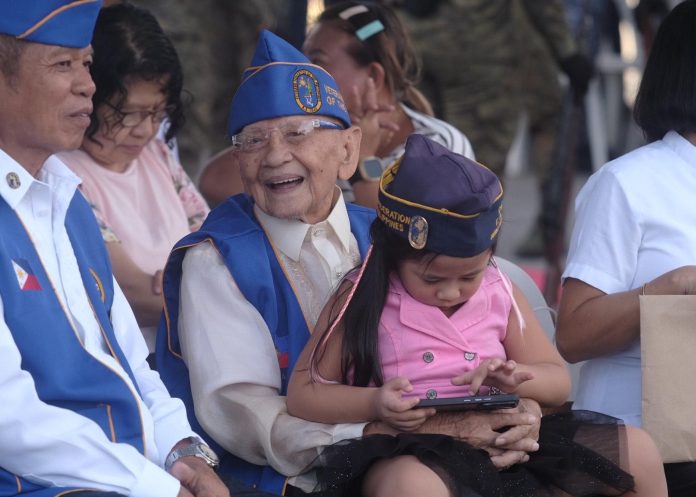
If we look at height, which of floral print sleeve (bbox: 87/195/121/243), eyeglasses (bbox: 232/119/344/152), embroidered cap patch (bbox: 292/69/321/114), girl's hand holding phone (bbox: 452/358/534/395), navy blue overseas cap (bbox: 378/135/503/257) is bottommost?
girl's hand holding phone (bbox: 452/358/534/395)

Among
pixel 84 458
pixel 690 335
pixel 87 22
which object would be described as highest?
pixel 87 22

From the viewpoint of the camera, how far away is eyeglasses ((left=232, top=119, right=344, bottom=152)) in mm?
3281

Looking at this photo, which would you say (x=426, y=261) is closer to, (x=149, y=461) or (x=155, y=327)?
(x=149, y=461)

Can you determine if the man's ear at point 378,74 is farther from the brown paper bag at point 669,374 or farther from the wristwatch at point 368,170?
the brown paper bag at point 669,374

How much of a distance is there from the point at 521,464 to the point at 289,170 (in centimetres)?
92

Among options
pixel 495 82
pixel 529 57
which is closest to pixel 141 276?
pixel 495 82

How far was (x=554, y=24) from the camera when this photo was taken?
683 cm

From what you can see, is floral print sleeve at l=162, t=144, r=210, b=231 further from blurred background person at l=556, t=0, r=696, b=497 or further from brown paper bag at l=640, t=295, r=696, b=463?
brown paper bag at l=640, t=295, r=696, b=463

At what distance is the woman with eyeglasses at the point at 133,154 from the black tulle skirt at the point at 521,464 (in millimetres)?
1129

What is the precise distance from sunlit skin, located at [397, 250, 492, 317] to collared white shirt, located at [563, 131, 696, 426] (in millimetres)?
511

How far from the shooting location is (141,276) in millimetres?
3781

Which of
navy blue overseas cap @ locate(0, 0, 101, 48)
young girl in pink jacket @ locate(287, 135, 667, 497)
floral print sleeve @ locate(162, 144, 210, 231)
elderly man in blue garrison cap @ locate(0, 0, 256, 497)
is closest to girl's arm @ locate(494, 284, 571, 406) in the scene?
young girl in pink jacket @ locate(287, 135, 667, 497)

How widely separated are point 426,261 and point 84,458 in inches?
34.6

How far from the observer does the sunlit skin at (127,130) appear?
12.5ft
